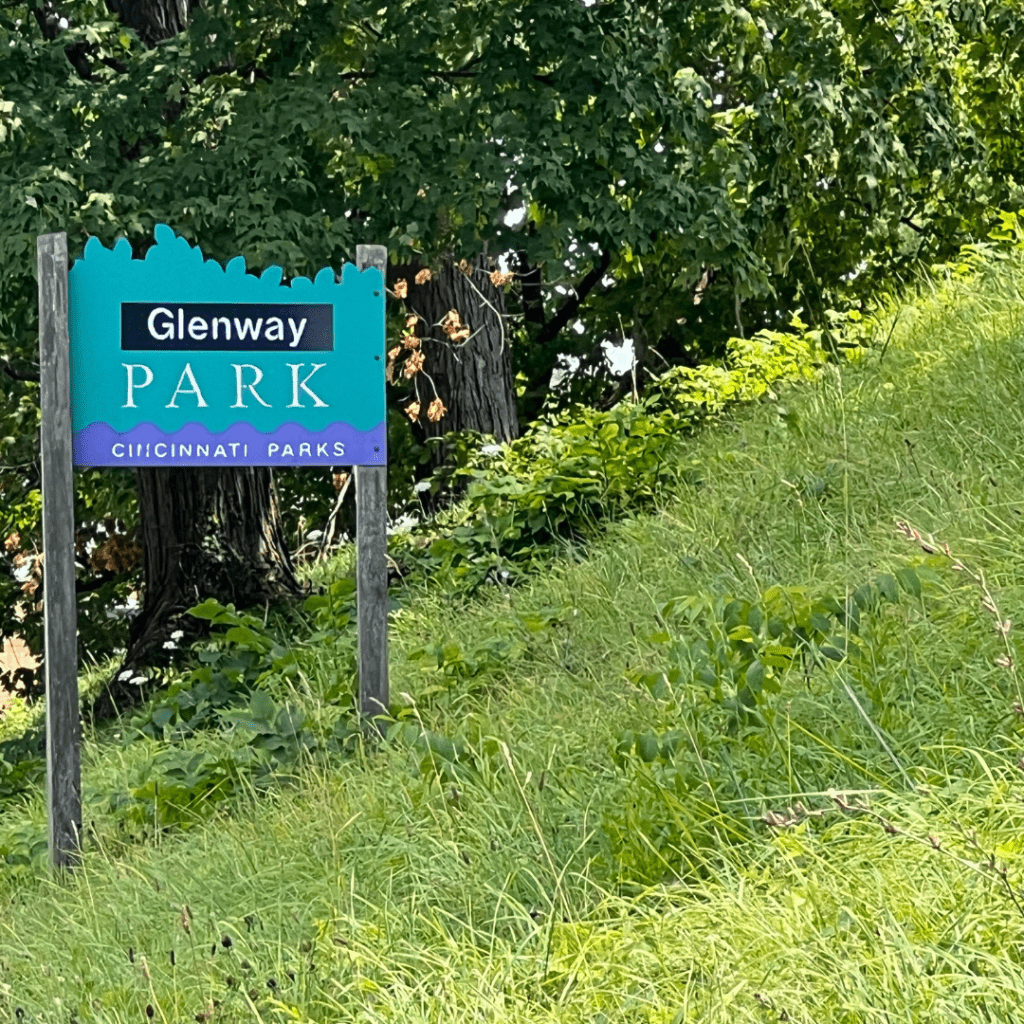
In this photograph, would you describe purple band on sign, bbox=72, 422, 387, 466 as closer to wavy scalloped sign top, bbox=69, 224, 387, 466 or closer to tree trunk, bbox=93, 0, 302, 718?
wavy scalloped sign top, bbox=69, 224, 387, 466

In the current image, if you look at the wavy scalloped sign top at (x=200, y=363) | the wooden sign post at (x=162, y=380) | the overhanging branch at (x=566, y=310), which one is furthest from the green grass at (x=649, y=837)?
the overhanging branch at (x=566, y=310)

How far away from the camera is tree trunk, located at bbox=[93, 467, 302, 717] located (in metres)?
8.48

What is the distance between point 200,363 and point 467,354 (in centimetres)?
556

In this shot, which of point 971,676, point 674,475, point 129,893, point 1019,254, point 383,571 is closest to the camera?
point 971,676

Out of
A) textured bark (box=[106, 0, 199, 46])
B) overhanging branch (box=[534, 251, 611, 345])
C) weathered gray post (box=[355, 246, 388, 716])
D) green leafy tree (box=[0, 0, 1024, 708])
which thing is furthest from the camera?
overhanging branch (box=[534, 251, 611, 345])

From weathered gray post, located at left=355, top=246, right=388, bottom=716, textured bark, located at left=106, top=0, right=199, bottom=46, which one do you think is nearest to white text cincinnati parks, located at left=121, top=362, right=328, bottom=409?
weathered gray post, located at left=355, top=246, right=388, bottom=716

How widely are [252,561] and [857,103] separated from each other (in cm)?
507

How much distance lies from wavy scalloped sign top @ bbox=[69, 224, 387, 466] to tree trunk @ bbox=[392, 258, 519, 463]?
17.5 ft

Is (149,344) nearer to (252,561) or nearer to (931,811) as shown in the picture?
(931,811)

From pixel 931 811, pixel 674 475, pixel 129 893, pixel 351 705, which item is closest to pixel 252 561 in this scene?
pixel 674 475

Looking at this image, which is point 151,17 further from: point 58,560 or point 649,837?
point 649,837

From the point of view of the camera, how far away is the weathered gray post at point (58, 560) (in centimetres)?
470

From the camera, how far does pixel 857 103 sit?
950 cm

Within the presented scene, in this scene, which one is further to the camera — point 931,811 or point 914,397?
point 914,397
